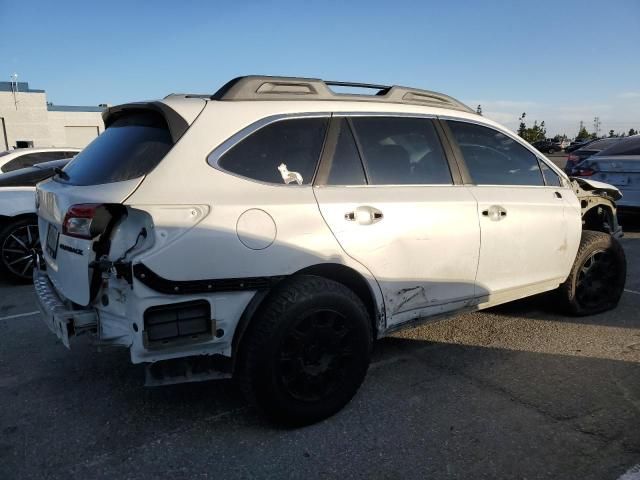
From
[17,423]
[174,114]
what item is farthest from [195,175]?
[17,423]

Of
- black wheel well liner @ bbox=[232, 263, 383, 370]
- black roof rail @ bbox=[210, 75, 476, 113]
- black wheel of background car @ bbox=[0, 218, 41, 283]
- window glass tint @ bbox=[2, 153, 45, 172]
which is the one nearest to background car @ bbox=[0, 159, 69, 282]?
black wheel of background car @ bbox=[0, 218, 41, 283]

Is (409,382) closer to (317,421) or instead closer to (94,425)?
(317,421)

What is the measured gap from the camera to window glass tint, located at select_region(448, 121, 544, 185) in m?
3.72

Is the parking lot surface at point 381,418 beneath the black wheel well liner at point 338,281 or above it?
beneath

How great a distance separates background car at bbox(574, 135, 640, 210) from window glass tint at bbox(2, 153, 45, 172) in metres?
9.03

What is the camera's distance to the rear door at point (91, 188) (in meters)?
2.63

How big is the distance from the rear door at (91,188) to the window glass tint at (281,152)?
378 millimetres

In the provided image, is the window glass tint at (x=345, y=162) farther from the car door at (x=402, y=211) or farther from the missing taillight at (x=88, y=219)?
the missing taillight at (x=88, y=219)

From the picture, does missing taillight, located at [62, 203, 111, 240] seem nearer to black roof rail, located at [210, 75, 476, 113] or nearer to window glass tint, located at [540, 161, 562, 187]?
black roof rail, located at [210, 75, 476, 113]

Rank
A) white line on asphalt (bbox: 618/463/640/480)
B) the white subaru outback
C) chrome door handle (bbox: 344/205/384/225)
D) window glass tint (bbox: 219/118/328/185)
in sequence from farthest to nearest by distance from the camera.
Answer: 1. chrome door handle (bbox: 344/205/384/225)
2. window glass tint (bbox: 219/118/328/185)
3. the white subaru outback
4. white line on asphalt (bbox: 618/463/640/480)

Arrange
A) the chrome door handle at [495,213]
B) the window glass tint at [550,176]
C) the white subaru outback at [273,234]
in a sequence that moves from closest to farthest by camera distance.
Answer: the white subaru outback at [273,234] < the chrome door handle at [495,213] < the window glass tint at [550,176]

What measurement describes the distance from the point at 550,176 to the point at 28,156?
8.02m

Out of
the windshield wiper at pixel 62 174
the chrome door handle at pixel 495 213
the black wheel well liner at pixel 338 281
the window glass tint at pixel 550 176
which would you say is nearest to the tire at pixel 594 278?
the window glass tint at pixel 550 176

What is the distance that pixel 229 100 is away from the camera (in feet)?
9.50
